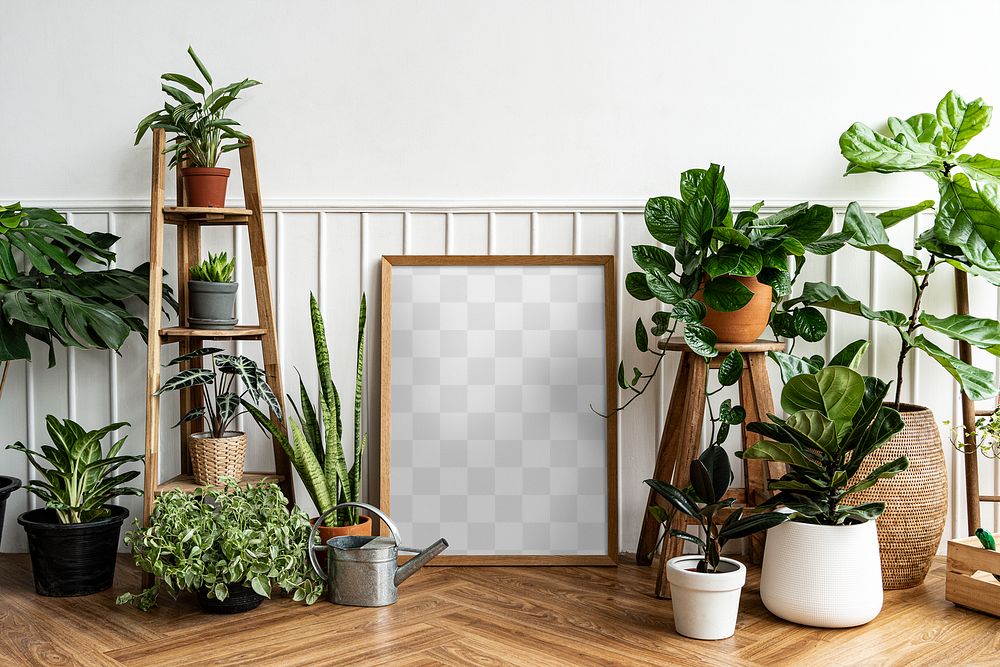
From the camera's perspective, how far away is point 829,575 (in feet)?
6.26

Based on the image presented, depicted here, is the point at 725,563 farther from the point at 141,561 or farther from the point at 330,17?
the point at 330,17

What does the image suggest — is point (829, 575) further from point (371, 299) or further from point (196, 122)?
point (196, 122)

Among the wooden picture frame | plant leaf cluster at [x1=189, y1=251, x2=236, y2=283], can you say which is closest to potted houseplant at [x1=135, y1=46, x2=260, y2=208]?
plant leaf cluster at [x1=189, y1=251, x2=236, y2=283]

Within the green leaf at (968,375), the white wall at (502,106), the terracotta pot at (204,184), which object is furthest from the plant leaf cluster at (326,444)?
the green leaf at (968,375)

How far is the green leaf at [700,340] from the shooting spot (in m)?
2.02

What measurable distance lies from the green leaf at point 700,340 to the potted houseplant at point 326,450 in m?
0.85

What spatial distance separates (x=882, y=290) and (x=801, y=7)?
874 millimetres

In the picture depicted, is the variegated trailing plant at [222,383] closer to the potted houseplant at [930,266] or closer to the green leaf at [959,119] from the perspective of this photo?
the potted houseplant at [930,266]

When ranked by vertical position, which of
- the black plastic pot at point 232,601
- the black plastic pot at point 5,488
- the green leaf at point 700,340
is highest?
the green leaf at point 700,340

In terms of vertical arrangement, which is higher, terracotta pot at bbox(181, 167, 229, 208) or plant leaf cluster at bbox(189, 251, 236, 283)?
terracotta pot at bbox(181, 167, 229, 208)

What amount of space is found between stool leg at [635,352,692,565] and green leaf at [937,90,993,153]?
95 cm

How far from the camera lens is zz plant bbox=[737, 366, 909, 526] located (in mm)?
1936

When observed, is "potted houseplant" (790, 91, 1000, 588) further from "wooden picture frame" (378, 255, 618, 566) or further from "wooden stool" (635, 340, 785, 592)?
"wooden picture frame" (378, 255, 618, 566)

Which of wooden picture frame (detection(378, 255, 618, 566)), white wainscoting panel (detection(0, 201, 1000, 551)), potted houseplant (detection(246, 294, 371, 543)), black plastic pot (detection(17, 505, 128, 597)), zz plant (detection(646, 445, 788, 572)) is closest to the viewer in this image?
zz plant (detection(646, 445, 788, 572))
